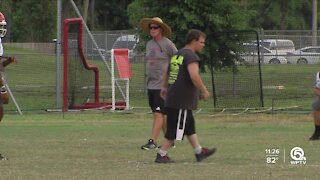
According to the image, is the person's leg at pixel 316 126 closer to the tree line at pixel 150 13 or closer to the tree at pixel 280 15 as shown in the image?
the tree line at pixel 150 13

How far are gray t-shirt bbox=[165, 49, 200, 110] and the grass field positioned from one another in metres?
0.79

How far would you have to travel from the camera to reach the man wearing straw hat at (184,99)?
473 inches

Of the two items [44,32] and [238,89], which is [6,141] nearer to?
[238,89]

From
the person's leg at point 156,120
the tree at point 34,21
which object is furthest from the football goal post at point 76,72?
the tree at point 34,21

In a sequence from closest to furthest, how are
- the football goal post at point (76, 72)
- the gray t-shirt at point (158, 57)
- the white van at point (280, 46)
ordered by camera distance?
the gray t-shirt at point (158, 57), the football goal post at point (76, 72), the white van at point (280, 46)

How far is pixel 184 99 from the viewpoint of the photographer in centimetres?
1209

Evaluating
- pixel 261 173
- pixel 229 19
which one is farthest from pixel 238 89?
pixel 261 173

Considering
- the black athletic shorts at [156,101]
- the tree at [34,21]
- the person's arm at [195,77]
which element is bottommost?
the black athletic shorts at [156,101]

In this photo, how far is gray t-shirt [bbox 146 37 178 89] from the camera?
1408cm

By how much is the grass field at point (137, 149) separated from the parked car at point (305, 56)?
947 cm

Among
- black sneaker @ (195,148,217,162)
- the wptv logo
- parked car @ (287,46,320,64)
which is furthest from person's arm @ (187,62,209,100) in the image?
parked car @ (287,46,320,64)

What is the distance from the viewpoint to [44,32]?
5216cm

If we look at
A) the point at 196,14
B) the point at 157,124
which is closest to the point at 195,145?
the point at 157,124

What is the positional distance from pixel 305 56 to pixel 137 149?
18071 millimetres
